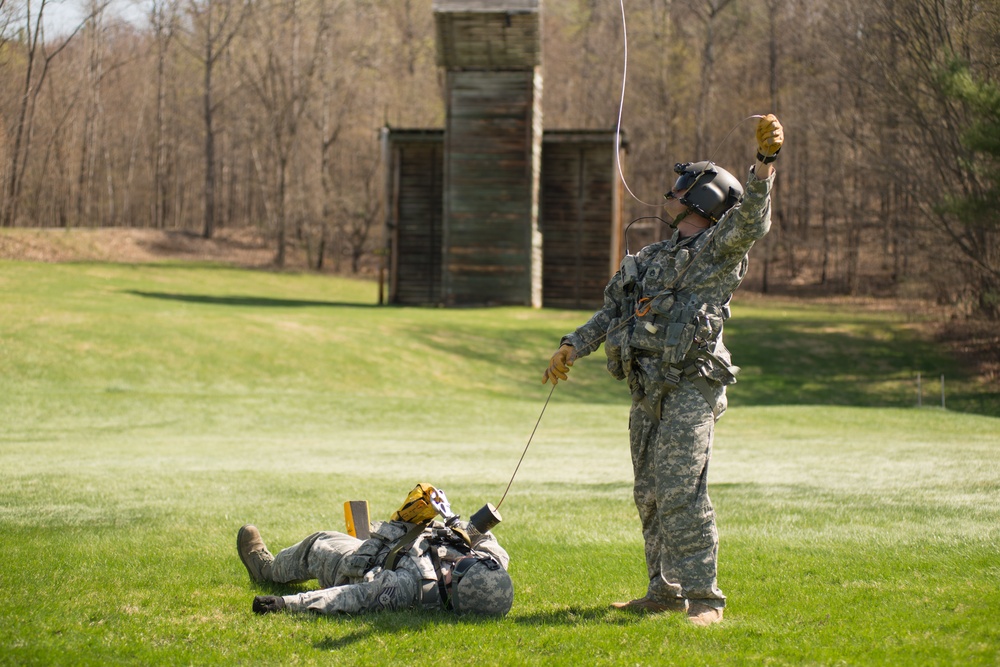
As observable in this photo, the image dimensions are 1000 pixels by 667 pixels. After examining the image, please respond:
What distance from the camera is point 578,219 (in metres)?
44.3

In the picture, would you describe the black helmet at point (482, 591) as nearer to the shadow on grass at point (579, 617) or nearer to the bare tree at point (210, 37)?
A: the shadow on grass at point (579, 617)

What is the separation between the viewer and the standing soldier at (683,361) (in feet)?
17.6

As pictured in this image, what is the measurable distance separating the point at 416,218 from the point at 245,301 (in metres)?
8.48

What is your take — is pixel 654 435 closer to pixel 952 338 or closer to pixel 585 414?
pixel 585 414

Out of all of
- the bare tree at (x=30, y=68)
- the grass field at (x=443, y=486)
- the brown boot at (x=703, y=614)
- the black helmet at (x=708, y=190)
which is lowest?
the grass field at (x=443, y=486)

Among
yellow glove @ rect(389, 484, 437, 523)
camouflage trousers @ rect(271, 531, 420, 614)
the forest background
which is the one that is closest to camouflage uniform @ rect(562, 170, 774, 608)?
yellow glove @ rect(389, 484, 437, 523)

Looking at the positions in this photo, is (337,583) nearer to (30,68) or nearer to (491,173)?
(30,68)

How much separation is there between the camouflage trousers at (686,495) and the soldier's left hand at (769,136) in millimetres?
1326

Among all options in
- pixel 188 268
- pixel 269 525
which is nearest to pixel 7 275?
pixel 188 268

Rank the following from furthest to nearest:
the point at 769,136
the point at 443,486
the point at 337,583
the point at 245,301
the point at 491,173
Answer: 1. the point at 245,301
2. the point at 491,173
3. the point at 443,486
4. the point at 337,583
5. the point at 769,136

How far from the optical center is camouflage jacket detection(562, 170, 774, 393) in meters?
5.36

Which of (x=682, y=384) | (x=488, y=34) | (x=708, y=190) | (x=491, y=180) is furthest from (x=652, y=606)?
(x=491, y=180)

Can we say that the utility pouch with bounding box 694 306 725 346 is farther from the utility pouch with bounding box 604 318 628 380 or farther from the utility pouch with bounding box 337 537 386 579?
the utility pouch with bounding box 337 537 386 579

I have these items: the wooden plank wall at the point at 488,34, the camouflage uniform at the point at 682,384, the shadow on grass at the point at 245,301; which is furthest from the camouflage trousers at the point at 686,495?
the wooden plank wall at the point at 488,34
